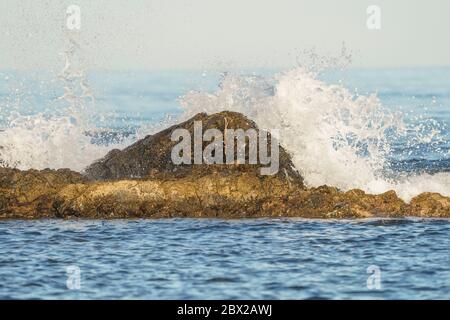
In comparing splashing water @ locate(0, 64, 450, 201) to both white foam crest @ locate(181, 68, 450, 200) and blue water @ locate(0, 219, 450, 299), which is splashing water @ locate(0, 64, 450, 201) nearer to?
white foam crest @ locate(181, 68, 450, 200)

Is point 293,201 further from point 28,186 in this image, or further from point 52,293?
point 52,293

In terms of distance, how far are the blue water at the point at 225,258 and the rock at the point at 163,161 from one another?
1.68m

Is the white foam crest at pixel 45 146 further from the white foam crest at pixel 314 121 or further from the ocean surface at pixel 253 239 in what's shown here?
the white foam crest at pixel 314 121

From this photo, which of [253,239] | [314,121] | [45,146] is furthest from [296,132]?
[253,239]

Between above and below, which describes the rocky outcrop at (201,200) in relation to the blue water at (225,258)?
above

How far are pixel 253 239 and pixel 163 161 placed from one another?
4.09 meters

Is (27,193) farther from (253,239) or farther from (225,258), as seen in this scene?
(225,258)

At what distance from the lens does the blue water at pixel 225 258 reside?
57.1 ft

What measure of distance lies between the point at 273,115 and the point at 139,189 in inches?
193

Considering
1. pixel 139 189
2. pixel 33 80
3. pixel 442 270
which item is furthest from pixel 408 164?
pixel 33 80

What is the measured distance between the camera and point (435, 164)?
3234 cm

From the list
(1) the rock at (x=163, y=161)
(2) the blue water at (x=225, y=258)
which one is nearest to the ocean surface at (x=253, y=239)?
(2) the blue water at (x=225, y=258)

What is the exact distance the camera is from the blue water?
1741cm
